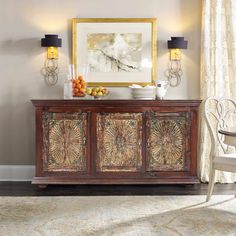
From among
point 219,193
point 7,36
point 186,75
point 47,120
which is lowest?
point 219,193

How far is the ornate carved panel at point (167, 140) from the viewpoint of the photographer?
16.8 feet

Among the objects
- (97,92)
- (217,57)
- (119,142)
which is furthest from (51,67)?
(217,57)

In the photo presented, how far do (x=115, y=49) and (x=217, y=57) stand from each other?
123 cm

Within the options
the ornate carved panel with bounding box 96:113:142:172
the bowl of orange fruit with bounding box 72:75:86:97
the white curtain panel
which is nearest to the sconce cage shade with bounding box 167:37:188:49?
the white curtain panel

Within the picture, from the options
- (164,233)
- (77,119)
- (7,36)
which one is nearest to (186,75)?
(77,119)

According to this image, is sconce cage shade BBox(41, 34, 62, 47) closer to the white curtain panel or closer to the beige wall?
the beige wall

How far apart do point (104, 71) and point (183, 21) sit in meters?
1.14

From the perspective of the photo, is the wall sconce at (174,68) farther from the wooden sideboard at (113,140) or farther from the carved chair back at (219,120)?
the wooden sideboard at (113,140)

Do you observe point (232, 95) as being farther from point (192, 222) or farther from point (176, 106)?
point (192, 222)

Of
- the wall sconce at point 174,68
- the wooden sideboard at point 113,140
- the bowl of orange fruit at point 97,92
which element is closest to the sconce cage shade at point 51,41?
the bowl of orange fruit at point 97,92

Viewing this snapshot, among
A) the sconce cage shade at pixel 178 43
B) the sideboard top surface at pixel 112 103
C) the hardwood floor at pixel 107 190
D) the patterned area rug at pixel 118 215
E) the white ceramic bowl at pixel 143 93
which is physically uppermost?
the sconce cage shade at pixel 178 43

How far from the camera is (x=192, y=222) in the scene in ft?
12.5

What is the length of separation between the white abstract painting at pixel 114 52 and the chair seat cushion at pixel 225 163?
175cm

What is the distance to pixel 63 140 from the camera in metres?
5.09
